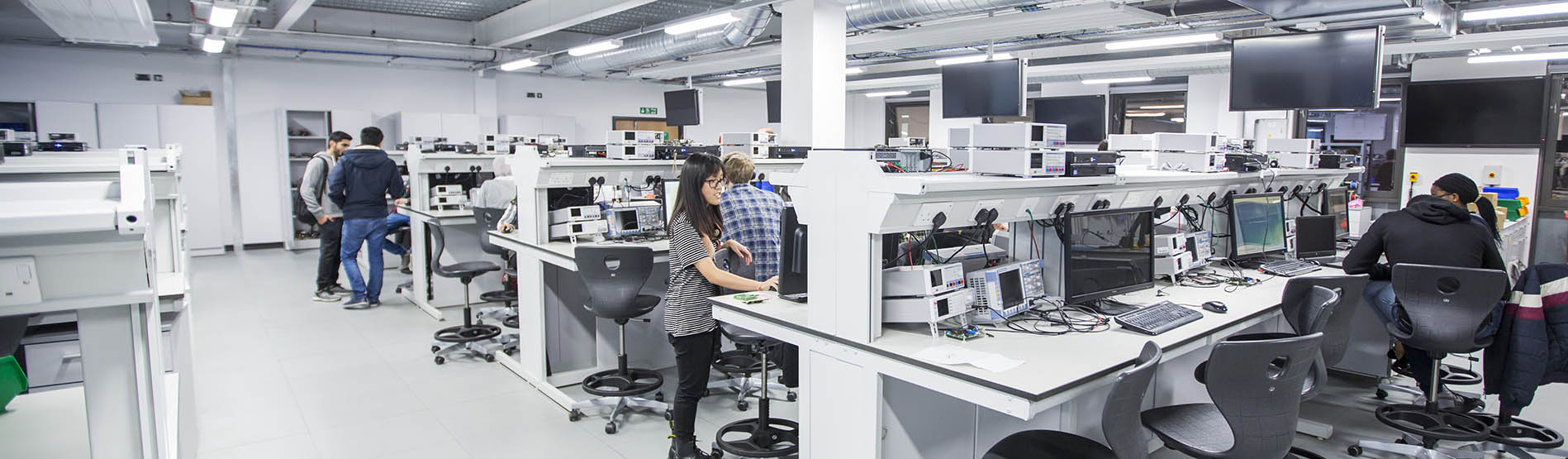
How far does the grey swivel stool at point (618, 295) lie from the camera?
349cm

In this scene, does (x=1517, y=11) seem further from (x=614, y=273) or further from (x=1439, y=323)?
(x=614, y=273)

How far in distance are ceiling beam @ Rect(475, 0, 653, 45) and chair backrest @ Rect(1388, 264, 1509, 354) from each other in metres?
5.07

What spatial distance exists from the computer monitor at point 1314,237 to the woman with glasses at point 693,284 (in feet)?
9.71

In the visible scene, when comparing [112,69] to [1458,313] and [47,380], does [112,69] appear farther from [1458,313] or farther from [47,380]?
[1458,313]

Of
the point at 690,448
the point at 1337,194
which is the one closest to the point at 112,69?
the point at 690,448

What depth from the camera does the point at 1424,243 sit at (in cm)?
343

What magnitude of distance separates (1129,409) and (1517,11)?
5234mm

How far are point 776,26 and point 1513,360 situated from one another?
25.1 feet

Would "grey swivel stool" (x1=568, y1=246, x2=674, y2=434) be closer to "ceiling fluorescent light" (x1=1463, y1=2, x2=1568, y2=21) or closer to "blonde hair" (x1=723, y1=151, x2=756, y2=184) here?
"blonde hair" (x1=723, y1=151, x2=756, y2=184)

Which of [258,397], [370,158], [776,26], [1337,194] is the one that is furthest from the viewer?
[776,26]

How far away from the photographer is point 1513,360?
313cm

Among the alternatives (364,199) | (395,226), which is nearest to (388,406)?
(364,199)

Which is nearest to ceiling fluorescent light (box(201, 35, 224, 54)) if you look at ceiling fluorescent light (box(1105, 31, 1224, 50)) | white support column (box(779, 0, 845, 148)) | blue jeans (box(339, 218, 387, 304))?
blue jeans (box(339, 218, 387, 304))

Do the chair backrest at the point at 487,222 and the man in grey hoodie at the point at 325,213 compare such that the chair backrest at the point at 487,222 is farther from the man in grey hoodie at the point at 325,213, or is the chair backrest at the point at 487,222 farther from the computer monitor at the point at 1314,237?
the computer monitor at the point at 1314,237
